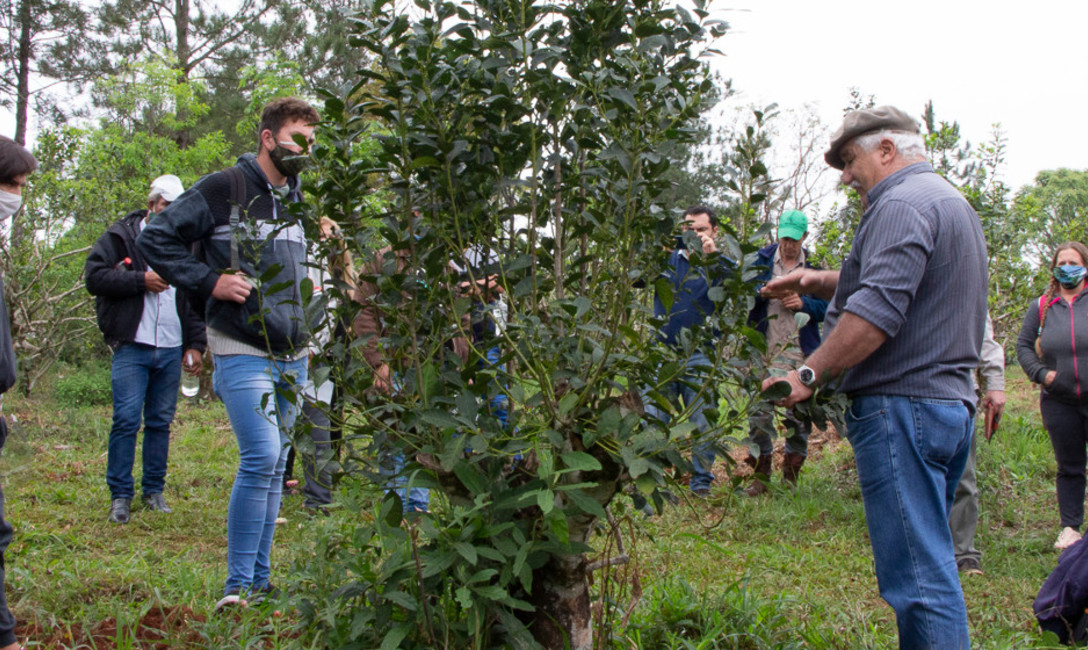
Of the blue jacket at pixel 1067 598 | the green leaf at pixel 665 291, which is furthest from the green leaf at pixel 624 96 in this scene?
the blue jacket at pixel 1067 598

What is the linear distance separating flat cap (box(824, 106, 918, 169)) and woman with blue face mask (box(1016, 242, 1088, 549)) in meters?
3.29

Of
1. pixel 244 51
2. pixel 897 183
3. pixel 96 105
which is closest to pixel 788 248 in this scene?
pixel 897 183

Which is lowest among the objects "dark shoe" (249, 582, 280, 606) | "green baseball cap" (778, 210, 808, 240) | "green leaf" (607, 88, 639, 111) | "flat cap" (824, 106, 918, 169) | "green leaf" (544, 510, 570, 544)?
"dark shoe" (249, 582, 280, 606)

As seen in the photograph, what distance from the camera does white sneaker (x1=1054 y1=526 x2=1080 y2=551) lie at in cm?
525

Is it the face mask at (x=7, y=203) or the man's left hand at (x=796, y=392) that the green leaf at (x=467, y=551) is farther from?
the face mask at (x=7, y=203)

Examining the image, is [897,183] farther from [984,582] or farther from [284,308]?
[984,582]

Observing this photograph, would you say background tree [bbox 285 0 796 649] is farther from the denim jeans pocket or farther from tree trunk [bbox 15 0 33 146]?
tree trunk [bbox 15 0 33 146]

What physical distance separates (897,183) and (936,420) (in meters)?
0.79

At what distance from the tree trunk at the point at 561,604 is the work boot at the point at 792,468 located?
4149 mm

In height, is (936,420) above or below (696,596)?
above

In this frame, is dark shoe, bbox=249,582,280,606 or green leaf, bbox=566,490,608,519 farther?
dark shoe, bbox=249,582,280,606

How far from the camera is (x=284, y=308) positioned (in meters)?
3.42

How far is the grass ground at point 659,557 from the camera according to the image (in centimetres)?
311

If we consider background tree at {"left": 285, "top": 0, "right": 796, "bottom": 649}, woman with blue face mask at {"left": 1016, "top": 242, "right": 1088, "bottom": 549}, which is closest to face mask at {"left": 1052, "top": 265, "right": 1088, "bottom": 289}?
woman with blue face mask at {"left": 1016, "top": 242, "right": 1088, "bottom": 549}
